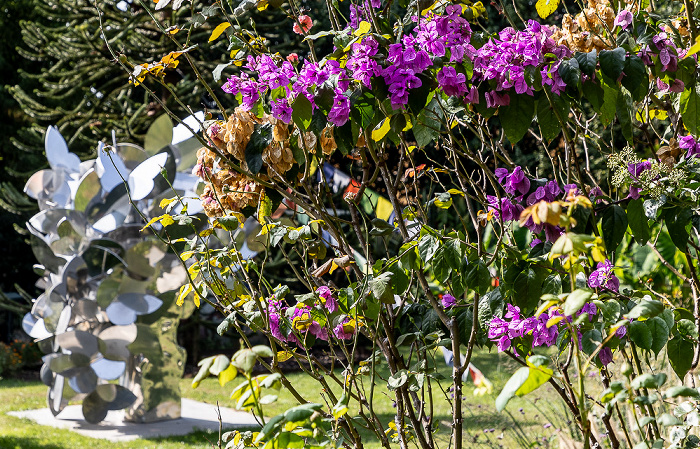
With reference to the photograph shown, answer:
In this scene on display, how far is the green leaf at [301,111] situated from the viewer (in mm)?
Answer: 1304

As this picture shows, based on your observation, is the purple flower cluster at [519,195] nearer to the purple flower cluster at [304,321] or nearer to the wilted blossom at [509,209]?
the wilted blossom at [509,209]

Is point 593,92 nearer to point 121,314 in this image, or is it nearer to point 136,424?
point 121,314

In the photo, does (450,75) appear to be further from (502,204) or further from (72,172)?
(72,172)

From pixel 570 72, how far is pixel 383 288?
0.59 meters

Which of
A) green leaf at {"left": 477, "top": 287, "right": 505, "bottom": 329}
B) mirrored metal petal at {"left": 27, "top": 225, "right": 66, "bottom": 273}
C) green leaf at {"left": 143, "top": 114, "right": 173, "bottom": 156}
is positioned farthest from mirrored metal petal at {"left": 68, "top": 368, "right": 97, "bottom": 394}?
green leaf at {"left": 477, "top": 287, "right": 505, "bottom": 329}

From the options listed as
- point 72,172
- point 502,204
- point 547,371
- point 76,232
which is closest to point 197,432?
point 76,232

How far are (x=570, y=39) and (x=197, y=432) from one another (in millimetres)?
5228

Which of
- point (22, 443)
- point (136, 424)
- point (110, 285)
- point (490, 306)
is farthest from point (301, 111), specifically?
point (136, 424)

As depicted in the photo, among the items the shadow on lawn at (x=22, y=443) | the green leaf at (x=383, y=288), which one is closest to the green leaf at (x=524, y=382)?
the green leaf at (x=383, y=288)

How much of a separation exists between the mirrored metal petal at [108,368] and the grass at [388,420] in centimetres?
57

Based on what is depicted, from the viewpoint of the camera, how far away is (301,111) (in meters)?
1.30

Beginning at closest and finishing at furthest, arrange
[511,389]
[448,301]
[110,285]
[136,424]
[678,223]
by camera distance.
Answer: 1. [511,389]
2. [678,223]
3. [448,301]
4. [110,285]
5. [136,424]

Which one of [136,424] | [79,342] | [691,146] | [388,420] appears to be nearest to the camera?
[691,146]

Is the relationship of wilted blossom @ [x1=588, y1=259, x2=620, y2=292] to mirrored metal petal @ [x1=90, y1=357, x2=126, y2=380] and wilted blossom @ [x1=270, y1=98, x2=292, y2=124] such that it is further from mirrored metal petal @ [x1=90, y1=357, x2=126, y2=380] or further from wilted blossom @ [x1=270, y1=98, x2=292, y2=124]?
mirrored metal petal @ [x1=90, y1=357, x2=126, y2=380]
